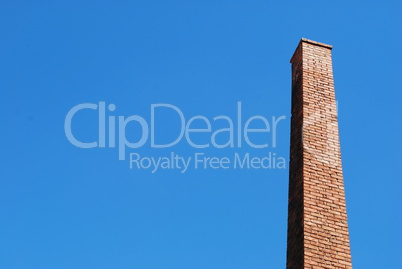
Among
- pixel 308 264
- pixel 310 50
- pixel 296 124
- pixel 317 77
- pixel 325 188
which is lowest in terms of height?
pixel 308 264

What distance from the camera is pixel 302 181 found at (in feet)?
20.7

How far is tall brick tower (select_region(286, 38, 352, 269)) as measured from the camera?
19.2 feet

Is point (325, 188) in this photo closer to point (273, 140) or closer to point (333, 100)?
point (333, 100)

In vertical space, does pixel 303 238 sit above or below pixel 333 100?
below

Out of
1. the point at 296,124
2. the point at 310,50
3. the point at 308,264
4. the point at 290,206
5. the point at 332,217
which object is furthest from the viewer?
the point at 310,50

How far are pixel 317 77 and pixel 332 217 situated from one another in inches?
92.1

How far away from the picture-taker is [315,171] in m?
6.44

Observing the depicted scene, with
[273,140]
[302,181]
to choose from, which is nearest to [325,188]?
[302,181]

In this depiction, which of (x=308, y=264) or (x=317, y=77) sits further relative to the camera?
(x=317, y=77)

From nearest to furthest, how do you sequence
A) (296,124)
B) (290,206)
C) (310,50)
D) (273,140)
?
(290,206), (296,124), (310,50), (273,140)

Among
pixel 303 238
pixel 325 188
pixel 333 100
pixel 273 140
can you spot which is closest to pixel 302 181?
pixel 325 188

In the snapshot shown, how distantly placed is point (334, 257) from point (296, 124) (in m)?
2.13

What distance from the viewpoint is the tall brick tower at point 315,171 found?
19.2 feet

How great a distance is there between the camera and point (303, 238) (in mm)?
5820
